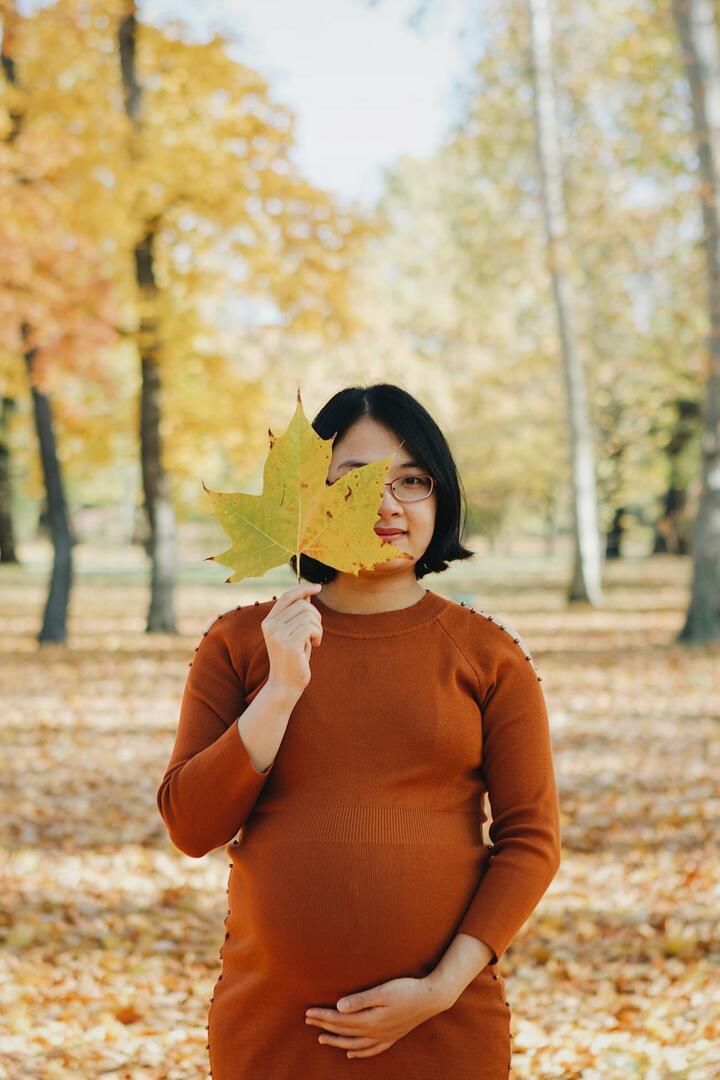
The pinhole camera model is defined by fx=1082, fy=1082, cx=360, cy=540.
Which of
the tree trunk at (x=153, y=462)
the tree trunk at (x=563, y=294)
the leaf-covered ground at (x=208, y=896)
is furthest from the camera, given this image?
the tree trunk at (x=563, y=294)

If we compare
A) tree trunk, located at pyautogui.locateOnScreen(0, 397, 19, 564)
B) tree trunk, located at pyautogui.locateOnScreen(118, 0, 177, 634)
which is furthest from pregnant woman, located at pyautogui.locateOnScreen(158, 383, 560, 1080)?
tree trunk, located at pyautogui.locateOnScreen(0, 397, 19, 564)

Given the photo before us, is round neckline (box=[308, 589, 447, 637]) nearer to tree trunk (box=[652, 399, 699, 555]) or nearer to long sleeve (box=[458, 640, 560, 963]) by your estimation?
long sleeve (box=[458, 640, 560, 963])

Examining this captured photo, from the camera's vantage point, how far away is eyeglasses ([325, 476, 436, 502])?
6.42 ft

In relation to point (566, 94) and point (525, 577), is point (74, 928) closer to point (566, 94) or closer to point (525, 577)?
point (566, 94)

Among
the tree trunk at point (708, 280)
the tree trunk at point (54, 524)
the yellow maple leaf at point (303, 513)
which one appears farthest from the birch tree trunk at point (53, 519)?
the yellow maple leaf at point (303, 513)

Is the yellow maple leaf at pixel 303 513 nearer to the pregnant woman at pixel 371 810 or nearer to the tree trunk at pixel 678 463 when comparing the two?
the pregnant woman at pixel 371 810

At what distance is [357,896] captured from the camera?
1816 mm

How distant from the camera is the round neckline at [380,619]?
6.31 feet

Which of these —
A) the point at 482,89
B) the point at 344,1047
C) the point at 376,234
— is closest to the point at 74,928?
the point at 344,1047

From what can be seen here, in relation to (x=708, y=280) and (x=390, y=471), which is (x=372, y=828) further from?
(x=708, y=280)

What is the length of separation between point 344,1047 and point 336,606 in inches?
29.2

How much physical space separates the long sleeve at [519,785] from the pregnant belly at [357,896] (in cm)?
8

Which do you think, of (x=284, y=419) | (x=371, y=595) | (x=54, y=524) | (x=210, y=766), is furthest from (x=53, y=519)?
(x=210, y=766)

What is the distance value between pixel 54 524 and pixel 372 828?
12222 mm
